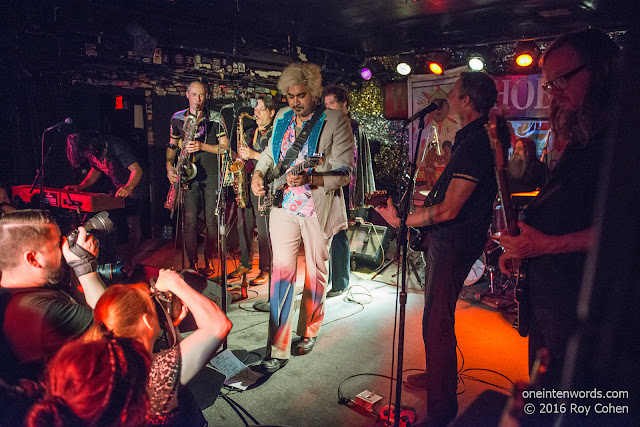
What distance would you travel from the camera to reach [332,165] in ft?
10.8

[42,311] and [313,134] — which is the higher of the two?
[313,134]

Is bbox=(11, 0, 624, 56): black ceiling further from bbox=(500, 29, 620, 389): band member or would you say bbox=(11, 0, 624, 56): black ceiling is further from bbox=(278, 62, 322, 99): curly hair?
bbox=(500, 29, 620, 389): band member

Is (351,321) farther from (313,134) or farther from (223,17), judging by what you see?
(223,17)

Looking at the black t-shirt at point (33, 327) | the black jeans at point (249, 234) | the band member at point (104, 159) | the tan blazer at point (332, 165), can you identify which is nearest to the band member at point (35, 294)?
the black t-shirt at point (33, 327)

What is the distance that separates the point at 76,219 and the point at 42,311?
2.53m

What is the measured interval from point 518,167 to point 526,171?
12cm

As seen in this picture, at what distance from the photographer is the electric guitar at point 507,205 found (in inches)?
72.7

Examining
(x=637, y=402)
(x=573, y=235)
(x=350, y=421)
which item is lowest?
(x=350, y=421)

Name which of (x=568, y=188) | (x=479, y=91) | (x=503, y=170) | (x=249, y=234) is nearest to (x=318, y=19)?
(x=249, y=234)

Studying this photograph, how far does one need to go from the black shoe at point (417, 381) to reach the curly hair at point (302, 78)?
2210 millimetres

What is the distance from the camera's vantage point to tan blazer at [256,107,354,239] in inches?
128

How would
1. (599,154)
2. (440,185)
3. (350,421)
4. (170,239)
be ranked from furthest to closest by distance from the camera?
(170,239), (350,421), (440,185), (599,154)

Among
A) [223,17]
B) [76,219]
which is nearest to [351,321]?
[76,219]

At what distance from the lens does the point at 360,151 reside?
5.66 meters
